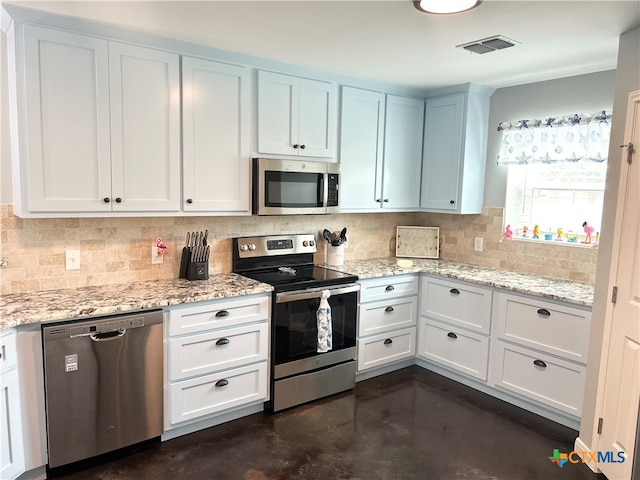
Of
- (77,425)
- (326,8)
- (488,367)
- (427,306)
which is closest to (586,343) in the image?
(488,367)

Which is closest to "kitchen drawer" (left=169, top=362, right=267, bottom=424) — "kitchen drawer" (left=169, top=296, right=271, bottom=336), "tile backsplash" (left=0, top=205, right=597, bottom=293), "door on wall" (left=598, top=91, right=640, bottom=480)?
"kitchen drawer" (left=169, top=296, right=271, bottom=336)

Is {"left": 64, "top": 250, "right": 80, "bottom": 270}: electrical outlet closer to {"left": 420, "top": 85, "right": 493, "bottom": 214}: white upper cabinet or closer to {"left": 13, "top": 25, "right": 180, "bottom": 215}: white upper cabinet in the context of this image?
{"left": 13, "top": 25, "right": 180, "bottom": 215}: white upper cabinet

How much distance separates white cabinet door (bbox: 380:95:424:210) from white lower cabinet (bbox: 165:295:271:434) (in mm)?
1610

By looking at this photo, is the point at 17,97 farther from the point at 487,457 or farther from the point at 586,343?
the point at 586,343

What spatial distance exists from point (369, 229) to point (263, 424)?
199 cm

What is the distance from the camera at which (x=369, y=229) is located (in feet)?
13.8

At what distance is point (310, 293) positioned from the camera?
3.07 metres

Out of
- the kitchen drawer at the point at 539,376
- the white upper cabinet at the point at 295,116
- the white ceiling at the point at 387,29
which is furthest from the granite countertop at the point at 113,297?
the kitchen drawer at the point at 539,376

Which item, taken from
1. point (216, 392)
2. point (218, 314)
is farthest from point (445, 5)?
point (216, 392)

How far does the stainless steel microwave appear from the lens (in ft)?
10.1

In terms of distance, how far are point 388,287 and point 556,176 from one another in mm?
1547

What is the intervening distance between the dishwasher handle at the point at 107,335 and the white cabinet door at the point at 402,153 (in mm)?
2302

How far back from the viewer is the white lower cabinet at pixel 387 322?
3496 millimetres

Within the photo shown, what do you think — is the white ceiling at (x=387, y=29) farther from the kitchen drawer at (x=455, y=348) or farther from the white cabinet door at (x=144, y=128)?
the kitchen drawer at (x=455, y=348)
